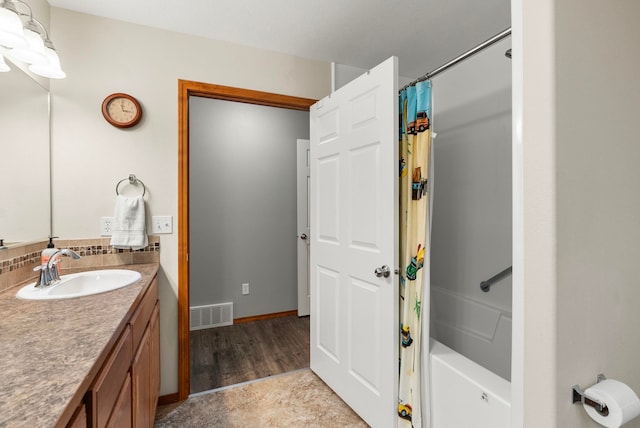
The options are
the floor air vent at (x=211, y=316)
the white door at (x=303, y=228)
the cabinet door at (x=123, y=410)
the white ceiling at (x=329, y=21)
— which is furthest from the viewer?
the white door at (x=303, y=228)

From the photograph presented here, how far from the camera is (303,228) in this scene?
138 inches

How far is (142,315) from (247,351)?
1.48 metres

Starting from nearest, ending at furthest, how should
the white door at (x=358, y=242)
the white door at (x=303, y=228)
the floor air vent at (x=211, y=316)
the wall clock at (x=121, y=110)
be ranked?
the white door at (x=358, y=242), the wall clock at (x=121, y=110), the floor air vent at (x=211, y=316), the white door at (x=303, y=228)

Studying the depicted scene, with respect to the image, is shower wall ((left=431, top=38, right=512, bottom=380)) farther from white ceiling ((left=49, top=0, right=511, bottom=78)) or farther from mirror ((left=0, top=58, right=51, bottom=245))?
mirror ((left=0, top=58, right=51, bottom=245))

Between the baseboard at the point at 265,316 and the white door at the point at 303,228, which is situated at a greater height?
the white door at the point at 303,228

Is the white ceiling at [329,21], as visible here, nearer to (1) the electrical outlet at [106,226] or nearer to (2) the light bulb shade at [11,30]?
(2) the light bulb shade at [11,30]

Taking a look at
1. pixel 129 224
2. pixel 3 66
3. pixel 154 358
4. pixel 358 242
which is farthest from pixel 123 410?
pixel 3 66

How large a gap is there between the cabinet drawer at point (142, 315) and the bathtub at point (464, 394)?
1311 mm

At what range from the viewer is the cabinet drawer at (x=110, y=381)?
0.77 metres

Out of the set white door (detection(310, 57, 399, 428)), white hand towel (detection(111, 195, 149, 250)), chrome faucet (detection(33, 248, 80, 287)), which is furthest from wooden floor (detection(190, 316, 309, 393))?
chrome faucet (detection(33, 248, 80, 287))

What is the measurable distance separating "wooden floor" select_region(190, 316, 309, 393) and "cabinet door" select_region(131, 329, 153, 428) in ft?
2.43

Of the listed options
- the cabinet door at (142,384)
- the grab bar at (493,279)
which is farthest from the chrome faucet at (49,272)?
the grab bar at (493,279)

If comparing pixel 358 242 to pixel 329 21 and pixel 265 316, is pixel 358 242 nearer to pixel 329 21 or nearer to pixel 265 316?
pixel 329 21
